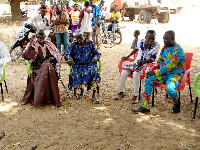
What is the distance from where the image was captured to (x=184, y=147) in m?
3.41

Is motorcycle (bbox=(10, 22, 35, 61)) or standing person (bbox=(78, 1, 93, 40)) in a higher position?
standing person (bbox=(78, 1, 93, 40))

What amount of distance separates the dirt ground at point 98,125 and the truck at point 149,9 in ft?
54.2

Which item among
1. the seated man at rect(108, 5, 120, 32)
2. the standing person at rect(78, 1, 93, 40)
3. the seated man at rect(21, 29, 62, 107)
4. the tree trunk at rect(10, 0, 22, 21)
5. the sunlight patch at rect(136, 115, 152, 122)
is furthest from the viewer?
the tree trunk at rect(10, 0, 22, 21)

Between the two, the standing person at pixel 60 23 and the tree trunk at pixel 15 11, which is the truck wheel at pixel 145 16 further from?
the standing person at pixel 60 23

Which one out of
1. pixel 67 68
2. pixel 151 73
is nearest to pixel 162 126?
pixel 151 73

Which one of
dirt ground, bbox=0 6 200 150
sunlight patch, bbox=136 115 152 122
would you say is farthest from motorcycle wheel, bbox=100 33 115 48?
sunlight patch, bbox=136 115 152 122

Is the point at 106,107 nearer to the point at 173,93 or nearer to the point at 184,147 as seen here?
the point at 173,93

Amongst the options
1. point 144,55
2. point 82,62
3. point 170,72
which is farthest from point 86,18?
point 170,72

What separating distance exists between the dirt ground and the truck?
1653cm

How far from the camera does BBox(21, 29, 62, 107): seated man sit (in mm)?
5008

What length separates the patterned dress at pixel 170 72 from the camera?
176 inches

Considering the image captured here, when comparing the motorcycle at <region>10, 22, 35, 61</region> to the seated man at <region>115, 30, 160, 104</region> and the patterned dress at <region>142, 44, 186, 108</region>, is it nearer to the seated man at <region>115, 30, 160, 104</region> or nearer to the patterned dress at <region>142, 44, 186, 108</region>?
the seated man at <region>115, 30, 160, 104</region>

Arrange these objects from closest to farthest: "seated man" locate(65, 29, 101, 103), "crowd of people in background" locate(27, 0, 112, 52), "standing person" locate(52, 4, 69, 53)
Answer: "seated man" locate(65, 29, 101, 103), "crowd of people in background" locate(27, 0, 112, 52), "standing person" locate(52, 4, 69, 53)

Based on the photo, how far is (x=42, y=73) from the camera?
5.00 m
